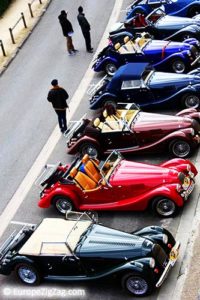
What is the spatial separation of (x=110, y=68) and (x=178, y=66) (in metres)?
2.55

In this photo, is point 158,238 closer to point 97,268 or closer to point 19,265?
point 97,268

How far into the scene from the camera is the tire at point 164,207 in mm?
13406

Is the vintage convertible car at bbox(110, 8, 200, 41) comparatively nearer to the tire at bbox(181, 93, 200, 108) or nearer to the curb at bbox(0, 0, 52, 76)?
the tire at bbox(181, 93, 200, 108)

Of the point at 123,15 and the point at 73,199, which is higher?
the point at 73,199

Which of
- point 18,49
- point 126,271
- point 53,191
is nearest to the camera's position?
point 126,271

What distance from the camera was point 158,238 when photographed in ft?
39.2

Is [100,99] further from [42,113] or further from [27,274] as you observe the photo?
[27,274]

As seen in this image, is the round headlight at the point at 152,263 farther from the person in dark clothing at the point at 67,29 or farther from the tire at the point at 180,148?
the person in dark clothing at the point at 67,29

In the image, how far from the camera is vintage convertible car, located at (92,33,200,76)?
19.6 m

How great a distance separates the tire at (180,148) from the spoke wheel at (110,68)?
613 cm

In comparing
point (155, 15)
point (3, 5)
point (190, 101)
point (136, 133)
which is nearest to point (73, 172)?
point (136, 133)

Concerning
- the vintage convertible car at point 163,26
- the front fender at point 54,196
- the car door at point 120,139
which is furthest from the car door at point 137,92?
the front fender at point 54,196

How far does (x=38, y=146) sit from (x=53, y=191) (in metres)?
4.17

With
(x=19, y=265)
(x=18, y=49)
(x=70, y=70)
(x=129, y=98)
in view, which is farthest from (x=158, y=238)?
(x=18, y=49)
